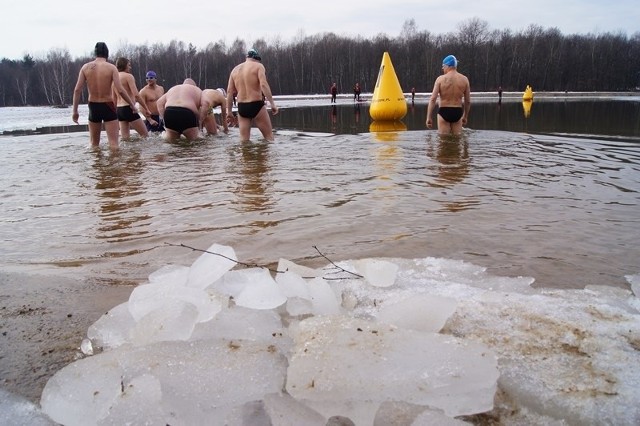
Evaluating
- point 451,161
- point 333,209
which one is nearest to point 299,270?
point 333,209

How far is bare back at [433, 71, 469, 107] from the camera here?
823 cm

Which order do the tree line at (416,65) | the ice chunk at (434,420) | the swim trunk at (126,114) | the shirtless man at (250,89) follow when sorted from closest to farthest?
the ice chunk at (434,420)
the shirtless man at (250,89)
the swim trunk at (126,114)
the tree line at (416,65)

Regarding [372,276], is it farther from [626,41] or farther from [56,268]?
[626,41]

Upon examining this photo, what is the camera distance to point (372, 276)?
193 centimetres

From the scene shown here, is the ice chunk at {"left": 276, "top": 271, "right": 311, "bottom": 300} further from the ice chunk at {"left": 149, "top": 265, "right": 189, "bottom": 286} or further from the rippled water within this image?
the rippled water

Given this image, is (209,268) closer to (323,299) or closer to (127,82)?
(323,299)

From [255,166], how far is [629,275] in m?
4.20

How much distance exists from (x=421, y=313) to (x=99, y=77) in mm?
7273

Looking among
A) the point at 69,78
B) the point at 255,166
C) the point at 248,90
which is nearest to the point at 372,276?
the point at 255,166

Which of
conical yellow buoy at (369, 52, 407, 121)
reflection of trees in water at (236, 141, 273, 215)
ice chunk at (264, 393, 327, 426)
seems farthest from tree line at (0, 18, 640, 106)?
ice chunk at (264, 393, 327, 426)

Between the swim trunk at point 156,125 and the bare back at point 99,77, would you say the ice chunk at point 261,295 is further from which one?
the swim trunk at point 156,125

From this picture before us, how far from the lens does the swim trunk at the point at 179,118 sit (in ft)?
25.3

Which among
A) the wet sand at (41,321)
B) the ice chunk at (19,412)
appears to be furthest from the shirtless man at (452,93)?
the ice chunk at (19,412)

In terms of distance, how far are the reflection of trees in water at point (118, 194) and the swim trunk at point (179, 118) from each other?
1.43 m
